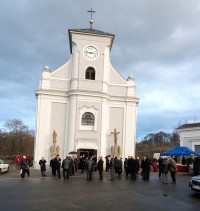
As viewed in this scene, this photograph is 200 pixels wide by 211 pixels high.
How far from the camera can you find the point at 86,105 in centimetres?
3262

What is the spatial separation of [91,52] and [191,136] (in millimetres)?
15231

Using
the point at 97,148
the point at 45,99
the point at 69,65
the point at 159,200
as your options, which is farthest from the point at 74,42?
the point at 159,200

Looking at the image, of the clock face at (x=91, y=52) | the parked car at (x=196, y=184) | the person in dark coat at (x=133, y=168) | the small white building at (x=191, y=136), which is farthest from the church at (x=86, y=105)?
the parked car at (x=196, y=184)

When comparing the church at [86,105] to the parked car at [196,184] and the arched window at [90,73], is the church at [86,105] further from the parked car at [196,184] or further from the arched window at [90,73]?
the parked car at [196,184]

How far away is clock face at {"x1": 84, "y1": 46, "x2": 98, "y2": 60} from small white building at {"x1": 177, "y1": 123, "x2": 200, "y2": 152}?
14.0 metres

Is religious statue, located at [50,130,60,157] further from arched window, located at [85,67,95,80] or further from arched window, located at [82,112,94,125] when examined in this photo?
arched window, located at [85,67,95,80]

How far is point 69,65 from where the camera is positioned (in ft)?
112

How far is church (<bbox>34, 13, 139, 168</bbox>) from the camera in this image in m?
31.8

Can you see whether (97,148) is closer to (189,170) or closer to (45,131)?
(45,131)

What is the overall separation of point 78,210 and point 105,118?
78.0 ft

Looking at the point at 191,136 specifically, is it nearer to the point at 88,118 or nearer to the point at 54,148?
the point at 88,118

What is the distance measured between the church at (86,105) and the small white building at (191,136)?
778 centimetres

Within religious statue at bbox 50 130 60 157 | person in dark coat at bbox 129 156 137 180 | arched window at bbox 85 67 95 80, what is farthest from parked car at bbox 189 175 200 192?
arched window at bbox 85 67 95 80

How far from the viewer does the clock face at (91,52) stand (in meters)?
33.9
